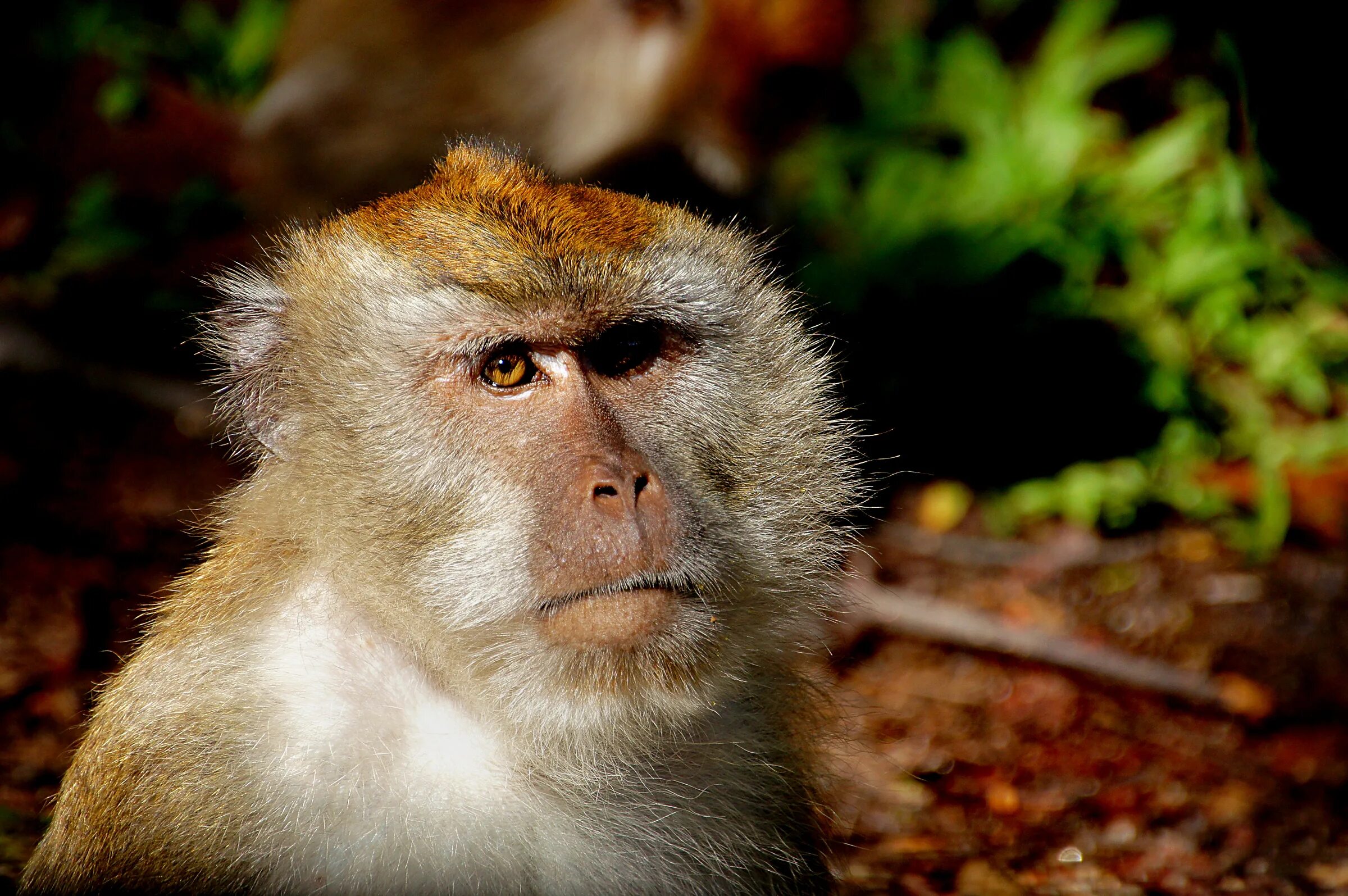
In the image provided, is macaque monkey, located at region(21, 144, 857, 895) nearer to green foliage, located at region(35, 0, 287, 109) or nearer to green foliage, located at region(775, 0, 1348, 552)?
green foliage, located at region(775, 0, 1348, 552)

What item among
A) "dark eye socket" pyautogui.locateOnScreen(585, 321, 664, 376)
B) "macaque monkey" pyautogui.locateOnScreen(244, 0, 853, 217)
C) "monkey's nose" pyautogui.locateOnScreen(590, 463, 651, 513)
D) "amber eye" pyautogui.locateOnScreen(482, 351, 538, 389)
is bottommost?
"monkey's nose" pyautogui.locateOnScreen(590, 463, 651, 513)

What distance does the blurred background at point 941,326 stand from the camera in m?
3.73

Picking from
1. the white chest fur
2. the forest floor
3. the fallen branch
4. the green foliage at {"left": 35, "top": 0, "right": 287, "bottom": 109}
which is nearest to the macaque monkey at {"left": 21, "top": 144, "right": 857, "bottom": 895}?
the white chest fur

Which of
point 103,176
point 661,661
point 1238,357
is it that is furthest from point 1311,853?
point 103,176

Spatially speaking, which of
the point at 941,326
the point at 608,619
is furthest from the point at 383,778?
the point at 941,326

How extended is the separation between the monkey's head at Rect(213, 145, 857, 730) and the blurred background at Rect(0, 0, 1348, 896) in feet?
1.83

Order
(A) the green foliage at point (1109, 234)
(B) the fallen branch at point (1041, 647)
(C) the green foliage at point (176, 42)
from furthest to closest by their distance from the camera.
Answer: (C) the green foliage at point (176, 42)
(A) the green foliage at point (1109, 234)
(B) the fallen branch at point (1041, 647)

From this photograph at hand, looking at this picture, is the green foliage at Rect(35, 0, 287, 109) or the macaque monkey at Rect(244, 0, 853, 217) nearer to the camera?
the macaque monkey at Rect(244, 0, 853, 217)

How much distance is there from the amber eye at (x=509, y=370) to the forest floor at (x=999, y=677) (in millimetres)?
984

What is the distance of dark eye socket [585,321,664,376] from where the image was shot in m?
2.50

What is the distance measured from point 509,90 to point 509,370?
478 cm

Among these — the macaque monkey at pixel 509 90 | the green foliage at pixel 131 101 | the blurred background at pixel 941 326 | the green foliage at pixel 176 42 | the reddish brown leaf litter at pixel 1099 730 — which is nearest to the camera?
the reddish brown leaf litter at pixel 1099 730

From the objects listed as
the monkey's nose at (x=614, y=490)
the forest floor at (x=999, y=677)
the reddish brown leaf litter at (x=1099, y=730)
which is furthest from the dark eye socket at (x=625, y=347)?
the reddish brown leaf litter at (x=1099, y=730)

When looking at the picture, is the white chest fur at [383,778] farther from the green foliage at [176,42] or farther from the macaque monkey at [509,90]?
the green foliage at [176,42]
